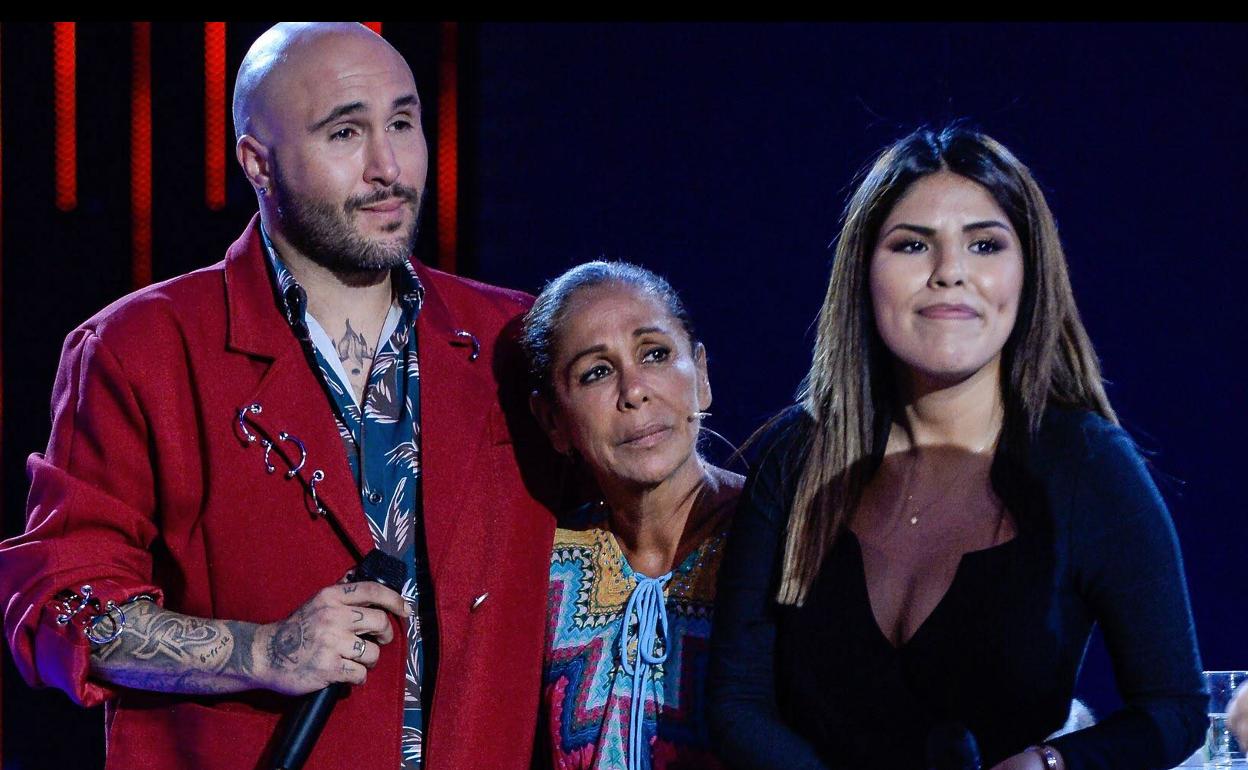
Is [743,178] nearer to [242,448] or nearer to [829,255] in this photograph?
[829,255]

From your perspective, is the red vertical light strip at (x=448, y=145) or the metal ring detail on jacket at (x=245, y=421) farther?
the red vertical light strip at (x=448, y=145)

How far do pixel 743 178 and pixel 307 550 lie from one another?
157 cm

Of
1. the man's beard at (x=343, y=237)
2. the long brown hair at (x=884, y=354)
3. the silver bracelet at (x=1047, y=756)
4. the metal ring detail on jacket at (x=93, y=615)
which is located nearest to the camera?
the silver bracelet at (x=1047, y=756)

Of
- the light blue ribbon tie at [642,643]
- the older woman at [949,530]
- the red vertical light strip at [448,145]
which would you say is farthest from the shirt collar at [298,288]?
the red vertical light strip at [448,145]

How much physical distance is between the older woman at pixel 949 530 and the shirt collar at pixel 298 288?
652mm

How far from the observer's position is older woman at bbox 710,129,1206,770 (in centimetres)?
156

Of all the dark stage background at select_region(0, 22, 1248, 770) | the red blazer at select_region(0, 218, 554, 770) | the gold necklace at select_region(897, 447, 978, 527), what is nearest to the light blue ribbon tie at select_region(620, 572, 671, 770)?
the red blazer at select_region(0, 218, 554, 770)

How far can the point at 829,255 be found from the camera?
10.6 ft

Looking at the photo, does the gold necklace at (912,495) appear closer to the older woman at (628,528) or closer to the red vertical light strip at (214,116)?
the older woman at (628,528)

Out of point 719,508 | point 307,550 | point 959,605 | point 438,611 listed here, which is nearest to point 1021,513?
point 959,605

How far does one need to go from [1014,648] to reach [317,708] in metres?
0.85

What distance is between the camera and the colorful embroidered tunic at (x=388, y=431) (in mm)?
2070

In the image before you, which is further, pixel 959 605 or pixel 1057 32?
pixel 1057 32

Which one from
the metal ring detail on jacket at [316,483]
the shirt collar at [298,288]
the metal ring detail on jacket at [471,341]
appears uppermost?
the shirt collar at [298,288]
